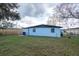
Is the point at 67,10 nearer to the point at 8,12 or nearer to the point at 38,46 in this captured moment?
the point at 38,46

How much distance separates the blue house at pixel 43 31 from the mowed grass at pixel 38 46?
0.05 meters

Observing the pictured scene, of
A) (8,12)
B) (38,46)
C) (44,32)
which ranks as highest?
(8,12)

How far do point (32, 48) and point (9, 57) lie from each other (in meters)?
0.29

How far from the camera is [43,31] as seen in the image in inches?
109

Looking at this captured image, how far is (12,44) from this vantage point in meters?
2.77

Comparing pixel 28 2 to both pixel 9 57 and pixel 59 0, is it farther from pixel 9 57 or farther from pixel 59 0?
pixel 9 57

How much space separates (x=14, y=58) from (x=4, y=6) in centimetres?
63

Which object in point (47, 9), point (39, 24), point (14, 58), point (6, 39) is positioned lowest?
point (14, 58)

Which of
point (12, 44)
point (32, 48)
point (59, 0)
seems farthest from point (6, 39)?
point (59, 0)

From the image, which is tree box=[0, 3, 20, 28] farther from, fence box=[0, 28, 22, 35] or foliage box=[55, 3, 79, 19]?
foliage box=[55, 3, 79, 19]

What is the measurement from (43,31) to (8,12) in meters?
0.49

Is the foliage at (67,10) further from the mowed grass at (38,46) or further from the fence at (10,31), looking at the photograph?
the fence at (10,31)

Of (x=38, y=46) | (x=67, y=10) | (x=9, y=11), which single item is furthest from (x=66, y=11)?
(x=9, y=11)

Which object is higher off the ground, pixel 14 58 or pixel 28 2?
pixel 28 2
